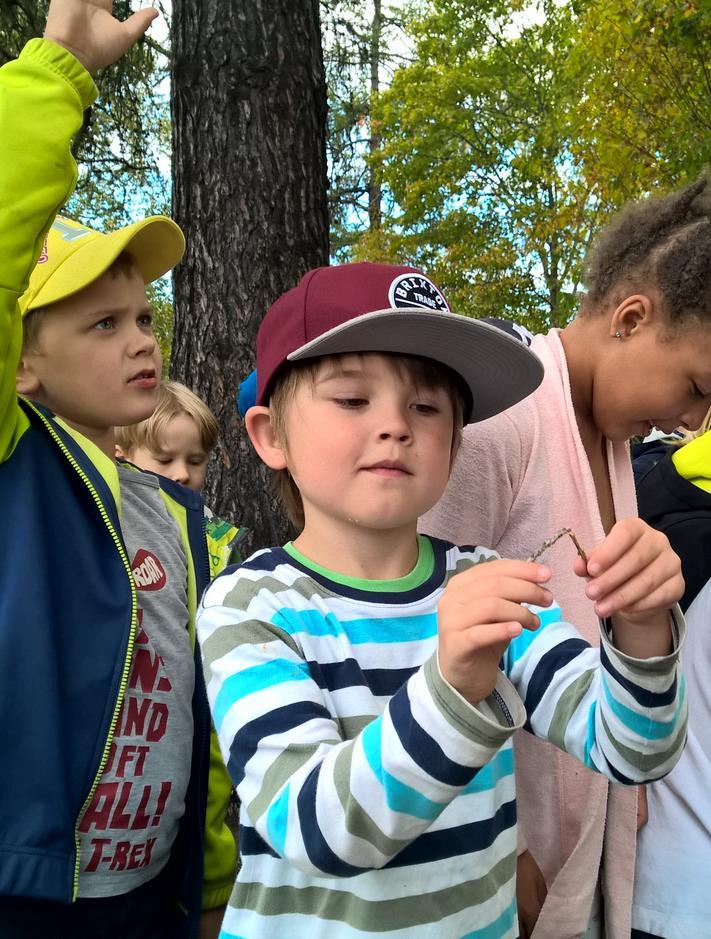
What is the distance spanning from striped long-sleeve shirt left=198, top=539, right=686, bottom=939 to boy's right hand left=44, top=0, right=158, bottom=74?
1.10 metres

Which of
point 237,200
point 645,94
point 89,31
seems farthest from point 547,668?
point 645,94

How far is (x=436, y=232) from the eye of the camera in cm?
1841

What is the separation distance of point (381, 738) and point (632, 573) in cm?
40

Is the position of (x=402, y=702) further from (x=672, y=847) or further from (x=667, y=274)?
(x=667, y=274)

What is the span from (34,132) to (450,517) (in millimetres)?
1102

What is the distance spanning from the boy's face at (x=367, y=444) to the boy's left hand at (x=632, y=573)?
1.18 feet

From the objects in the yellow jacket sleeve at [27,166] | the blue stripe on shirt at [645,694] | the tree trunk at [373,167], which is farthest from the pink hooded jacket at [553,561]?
the tree trunk at [373,167]

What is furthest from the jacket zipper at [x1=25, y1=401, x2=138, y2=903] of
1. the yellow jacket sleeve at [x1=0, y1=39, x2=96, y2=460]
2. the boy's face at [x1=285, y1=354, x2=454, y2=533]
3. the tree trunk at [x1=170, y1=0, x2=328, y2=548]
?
the tree trunk at [x1=170, y1=0, x2=328, y2=548]

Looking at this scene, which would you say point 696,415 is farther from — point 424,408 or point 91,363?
point 91,363

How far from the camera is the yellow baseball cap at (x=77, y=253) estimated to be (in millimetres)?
1922

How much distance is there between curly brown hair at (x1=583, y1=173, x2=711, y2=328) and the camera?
2.07 m

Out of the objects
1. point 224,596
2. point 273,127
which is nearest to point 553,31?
point 273,127

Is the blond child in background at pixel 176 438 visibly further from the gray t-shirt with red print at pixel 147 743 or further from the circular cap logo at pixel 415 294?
the circular cap logo at pixel 415 294

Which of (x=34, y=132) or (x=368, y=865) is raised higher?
(x=34, y=132)
